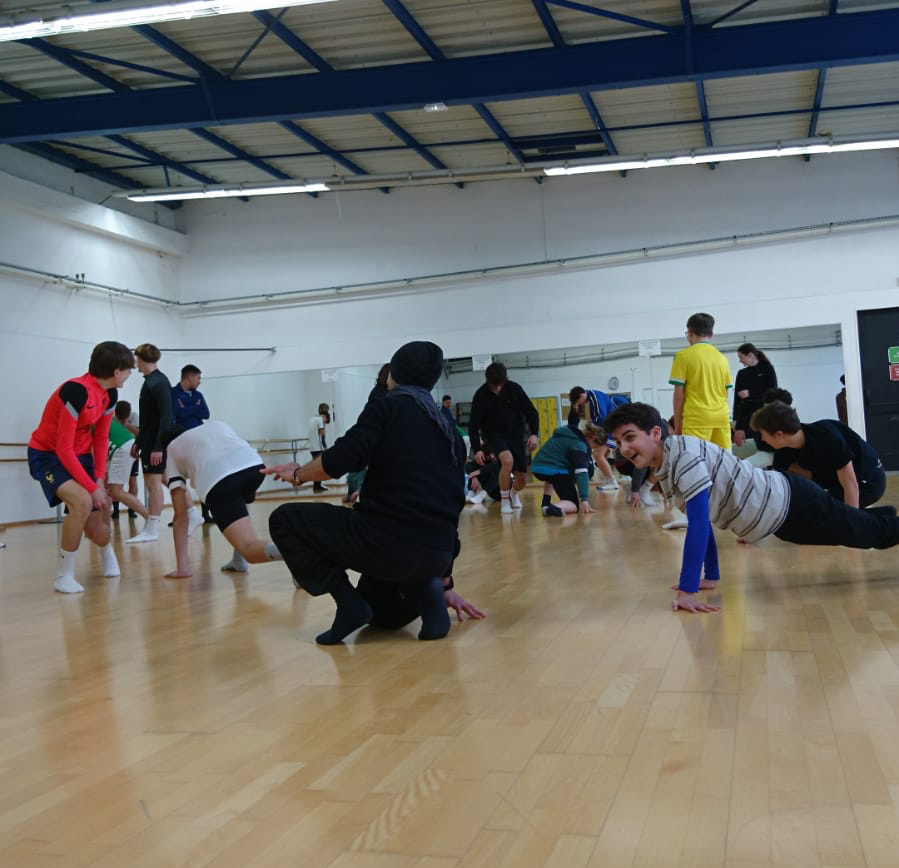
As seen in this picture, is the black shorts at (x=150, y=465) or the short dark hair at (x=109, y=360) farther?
the black shorts at (x=150, y=465)

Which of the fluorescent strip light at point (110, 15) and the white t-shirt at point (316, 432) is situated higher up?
the fluorescent strip light at point (110, 15)

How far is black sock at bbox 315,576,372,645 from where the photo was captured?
3586 mm

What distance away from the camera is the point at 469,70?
386 inches

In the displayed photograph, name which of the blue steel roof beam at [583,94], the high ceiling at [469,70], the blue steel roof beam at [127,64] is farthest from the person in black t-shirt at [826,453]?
the blue steel roof beam at [127,64]

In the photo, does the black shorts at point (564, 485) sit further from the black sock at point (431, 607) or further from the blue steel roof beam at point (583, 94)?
the black sock at point (431, 607)

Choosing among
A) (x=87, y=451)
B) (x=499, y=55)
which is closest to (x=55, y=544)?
(x=87, y=451)

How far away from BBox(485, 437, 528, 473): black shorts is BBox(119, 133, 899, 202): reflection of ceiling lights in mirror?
15.7 feet

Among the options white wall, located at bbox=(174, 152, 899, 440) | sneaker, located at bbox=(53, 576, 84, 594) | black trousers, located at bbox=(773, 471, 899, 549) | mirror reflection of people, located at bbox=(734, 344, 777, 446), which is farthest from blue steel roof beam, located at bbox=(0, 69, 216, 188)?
black trousers, located at bbox=(773, 471, 899, 549)

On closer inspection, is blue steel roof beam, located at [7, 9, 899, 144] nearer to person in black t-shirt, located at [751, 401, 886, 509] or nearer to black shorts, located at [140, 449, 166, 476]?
black shorts, located at [140, 449, 166, 476]

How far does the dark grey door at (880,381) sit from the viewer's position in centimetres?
1412

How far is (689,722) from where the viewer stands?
92.2 inches

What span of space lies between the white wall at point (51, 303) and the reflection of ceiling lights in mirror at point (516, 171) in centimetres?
115

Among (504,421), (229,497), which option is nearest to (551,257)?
(504,421)

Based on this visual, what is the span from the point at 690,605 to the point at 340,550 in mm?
1335
